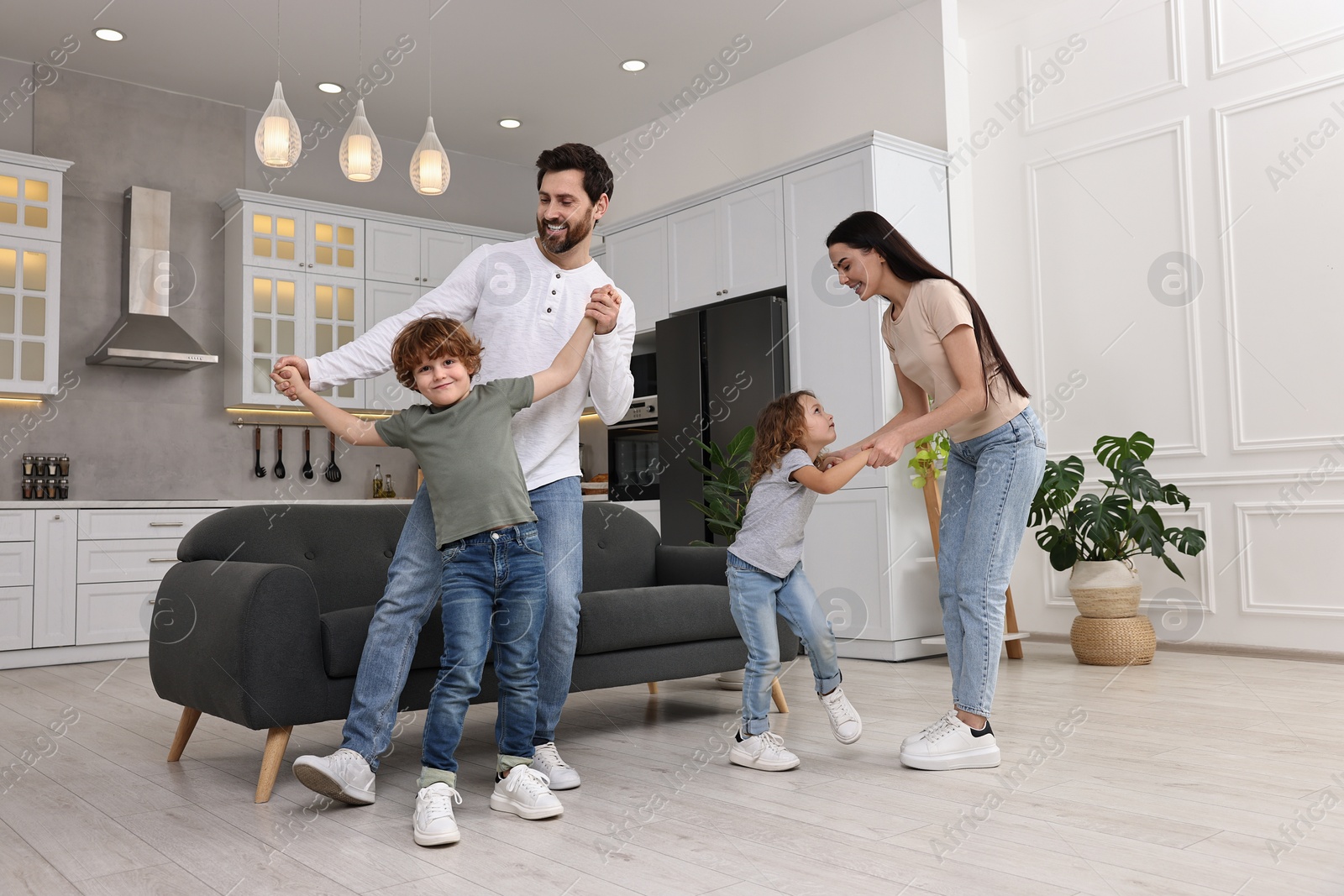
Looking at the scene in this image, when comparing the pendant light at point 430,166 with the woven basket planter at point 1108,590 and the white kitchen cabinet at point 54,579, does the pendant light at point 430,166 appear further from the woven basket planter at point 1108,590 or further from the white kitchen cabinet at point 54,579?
the woven basket planter at point 1108,590

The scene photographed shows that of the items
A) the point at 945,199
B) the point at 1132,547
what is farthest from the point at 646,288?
the point at 1132,547

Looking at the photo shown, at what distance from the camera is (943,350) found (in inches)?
94.3

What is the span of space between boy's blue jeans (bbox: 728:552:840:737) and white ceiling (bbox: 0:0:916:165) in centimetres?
355

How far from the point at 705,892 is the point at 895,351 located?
4.68 ft

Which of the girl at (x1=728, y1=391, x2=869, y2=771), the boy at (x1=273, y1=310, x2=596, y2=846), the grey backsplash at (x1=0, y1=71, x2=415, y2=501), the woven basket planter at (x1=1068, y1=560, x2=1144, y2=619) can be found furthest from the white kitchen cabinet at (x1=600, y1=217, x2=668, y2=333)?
the boy at (x1=273, y1=310, x2=596, y2=846)

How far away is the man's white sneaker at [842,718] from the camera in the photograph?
257cm

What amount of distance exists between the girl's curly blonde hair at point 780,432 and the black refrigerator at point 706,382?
228cm

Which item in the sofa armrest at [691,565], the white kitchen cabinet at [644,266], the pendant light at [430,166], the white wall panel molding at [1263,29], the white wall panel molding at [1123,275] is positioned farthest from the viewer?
the white kitchen cabinet at [644,266]

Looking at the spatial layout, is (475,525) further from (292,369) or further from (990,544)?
(990,544)

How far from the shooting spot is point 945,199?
4.98m

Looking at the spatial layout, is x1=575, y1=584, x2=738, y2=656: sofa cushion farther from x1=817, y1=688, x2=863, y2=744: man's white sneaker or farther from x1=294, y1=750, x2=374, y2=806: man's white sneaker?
x1=294, y1=750, x2=374, y2=806: man's white sneaker

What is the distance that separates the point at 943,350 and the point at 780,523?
0.58 meters

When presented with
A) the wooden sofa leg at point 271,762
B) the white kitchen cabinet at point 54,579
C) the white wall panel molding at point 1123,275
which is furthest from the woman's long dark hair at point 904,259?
the white kitchen cabinet at point 54,579

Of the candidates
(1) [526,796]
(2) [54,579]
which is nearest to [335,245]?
(2) [54,579]
